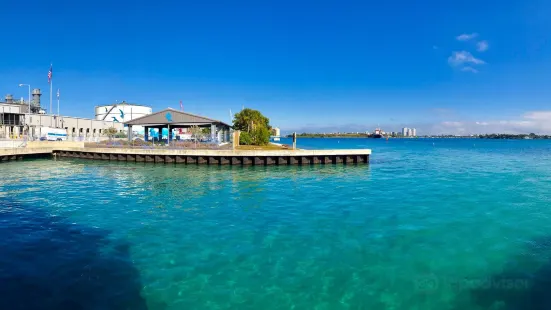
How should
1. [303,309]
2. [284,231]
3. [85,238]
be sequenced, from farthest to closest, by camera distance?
[284,231] → [85,238] → [303,309]

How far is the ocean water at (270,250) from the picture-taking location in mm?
8203

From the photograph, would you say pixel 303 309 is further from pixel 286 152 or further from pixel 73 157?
pixel 73 157

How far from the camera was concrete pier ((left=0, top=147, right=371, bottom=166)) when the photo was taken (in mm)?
40562

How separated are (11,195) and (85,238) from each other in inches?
485

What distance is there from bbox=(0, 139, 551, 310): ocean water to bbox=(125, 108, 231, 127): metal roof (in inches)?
1217

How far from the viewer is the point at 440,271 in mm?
9805

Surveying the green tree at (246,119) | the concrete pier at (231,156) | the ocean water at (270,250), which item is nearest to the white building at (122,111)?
the green tree at (246,119)

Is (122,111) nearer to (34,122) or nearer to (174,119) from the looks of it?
(34,122)

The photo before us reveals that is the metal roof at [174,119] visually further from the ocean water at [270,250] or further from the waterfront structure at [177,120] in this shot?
the ocean water at [270,250]

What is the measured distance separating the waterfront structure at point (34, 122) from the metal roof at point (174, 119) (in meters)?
11.3

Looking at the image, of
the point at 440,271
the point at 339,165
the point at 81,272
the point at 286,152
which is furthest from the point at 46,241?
the point at 339,165

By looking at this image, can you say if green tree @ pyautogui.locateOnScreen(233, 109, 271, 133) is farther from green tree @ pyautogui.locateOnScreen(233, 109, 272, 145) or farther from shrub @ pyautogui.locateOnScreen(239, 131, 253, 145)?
shrub @ pyautogui.locateOnScreen(239, 131, 253, 145)

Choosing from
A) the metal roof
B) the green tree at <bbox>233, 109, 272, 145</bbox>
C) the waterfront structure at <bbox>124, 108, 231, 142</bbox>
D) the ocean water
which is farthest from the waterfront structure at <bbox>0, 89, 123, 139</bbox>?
the ocean water

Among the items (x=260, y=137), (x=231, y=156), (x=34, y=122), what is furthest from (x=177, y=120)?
(x=34, y=122)
